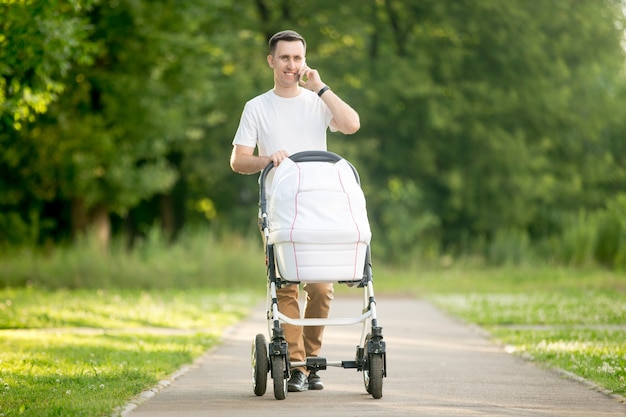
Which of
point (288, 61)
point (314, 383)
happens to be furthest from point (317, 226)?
point (314, 383)

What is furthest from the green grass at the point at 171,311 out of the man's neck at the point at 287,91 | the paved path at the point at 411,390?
the man's neck at the point at 287,91

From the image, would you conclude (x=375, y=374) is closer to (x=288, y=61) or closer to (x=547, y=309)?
(x=288, y=61)

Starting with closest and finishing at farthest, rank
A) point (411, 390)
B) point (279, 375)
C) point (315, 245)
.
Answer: point (315, 245)
point (279, 375)
point (411, 390)

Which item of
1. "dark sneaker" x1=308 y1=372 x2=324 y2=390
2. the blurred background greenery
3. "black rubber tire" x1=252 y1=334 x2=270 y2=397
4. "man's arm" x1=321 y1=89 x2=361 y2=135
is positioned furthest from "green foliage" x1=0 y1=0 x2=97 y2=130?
the blurred background greenery

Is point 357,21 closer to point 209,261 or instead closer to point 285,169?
point 209,261

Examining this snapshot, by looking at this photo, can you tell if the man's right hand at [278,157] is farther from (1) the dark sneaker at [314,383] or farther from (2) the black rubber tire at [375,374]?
(1) the dark sneaker at [314,383]

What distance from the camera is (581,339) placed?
12648 mm

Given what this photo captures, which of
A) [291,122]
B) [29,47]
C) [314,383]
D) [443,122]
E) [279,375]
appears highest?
[443,122]

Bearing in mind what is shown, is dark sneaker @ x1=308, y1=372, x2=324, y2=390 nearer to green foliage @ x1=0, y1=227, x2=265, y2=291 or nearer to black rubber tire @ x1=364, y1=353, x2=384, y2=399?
black rubber tire @ x1=364, y1=353, x2=384, y2=399

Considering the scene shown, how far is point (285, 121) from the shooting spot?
27.7 ft

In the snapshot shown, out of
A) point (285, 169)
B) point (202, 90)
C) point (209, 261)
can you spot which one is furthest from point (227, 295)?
point (285, 169)

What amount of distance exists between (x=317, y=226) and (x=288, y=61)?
124 centimetres

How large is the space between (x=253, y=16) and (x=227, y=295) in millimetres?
15539

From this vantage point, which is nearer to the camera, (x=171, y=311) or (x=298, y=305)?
(x=298, y=305)
